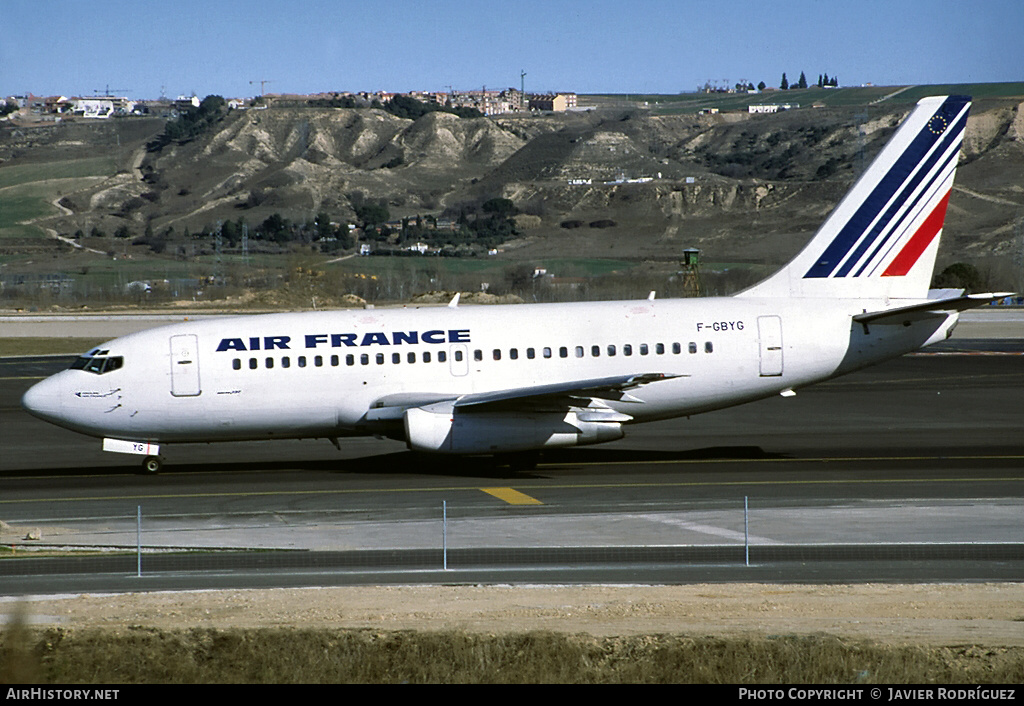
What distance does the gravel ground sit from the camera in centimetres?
1544

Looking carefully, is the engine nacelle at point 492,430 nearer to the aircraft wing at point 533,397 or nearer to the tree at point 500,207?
the aircraft wing at point 533,397

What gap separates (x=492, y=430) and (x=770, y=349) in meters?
7.97

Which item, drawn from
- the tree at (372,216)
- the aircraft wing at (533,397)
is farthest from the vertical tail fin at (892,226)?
the tree at (372,216)

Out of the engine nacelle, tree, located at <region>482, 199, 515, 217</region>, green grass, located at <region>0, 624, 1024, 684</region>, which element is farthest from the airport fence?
tree, located at <region>482, 199, 515, 217</region>

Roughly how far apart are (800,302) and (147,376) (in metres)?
17.7

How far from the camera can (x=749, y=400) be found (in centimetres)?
3153

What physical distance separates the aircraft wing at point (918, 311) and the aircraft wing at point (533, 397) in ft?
18.7

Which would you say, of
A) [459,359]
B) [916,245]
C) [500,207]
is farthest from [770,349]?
[500,207]

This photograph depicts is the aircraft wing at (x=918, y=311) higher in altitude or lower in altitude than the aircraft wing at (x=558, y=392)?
higher

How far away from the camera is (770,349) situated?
101 feet

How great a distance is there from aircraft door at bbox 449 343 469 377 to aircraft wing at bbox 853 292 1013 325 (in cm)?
1061

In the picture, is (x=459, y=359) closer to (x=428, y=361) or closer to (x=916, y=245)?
(x=428, y=361)

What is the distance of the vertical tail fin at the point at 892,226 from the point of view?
32.1 metres
